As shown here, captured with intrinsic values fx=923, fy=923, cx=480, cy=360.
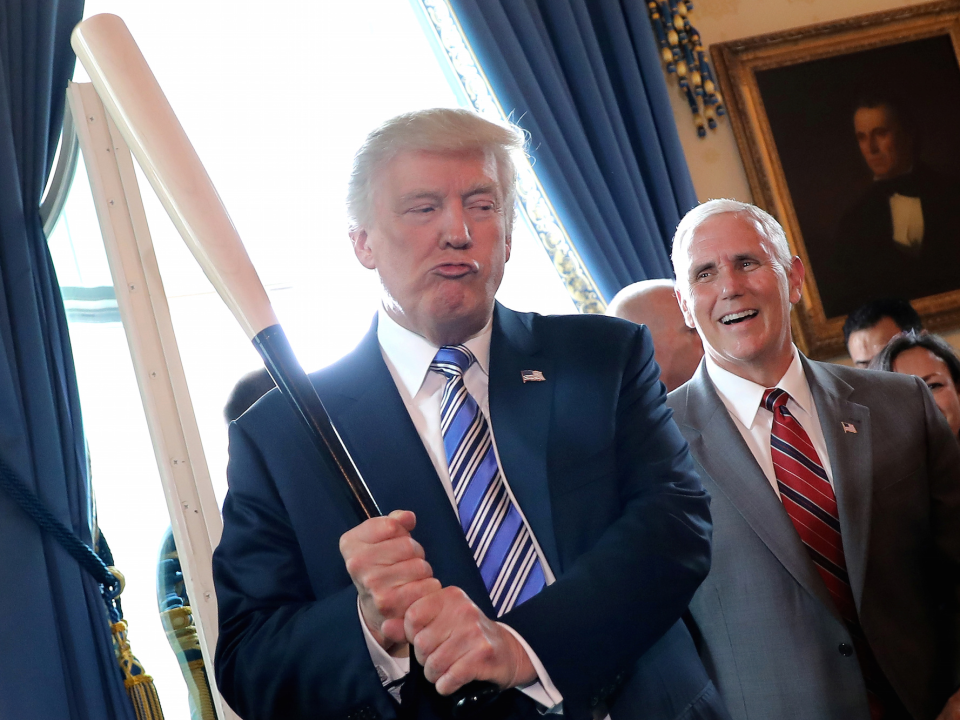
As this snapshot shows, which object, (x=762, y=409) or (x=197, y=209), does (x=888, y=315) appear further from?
(x=197, y=209)

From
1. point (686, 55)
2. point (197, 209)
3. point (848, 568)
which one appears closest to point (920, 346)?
point (848, 568)

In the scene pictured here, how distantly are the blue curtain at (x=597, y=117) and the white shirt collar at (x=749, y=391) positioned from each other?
1659 millimetres

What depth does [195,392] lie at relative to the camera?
10.4 feet

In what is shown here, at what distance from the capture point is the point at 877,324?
3916 millimetres

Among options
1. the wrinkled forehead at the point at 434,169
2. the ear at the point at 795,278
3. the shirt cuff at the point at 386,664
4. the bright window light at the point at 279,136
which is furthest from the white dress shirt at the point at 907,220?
the shirt cuff at the point at 386,664

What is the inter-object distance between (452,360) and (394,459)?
0.20 metres

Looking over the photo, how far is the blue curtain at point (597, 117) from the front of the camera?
3760mm

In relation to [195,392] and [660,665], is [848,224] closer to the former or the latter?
[195,392]

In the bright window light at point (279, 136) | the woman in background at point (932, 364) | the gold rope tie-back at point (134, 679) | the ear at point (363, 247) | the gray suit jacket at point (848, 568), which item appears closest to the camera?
the ear at point (363, 247)

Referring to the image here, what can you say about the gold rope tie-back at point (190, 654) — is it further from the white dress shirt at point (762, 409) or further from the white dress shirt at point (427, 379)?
the white dress shirt at point (762, 409)

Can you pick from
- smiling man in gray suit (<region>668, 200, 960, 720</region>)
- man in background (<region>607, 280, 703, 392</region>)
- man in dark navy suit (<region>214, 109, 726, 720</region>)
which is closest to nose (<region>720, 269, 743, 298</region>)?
smiling man in gray suit (<region>668, 200, 960, 720</region>)

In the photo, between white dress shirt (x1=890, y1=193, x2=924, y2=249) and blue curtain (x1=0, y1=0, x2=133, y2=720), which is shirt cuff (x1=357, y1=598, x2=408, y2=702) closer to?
blue curtain (x1=0, y1=0, x2=133, y2=720)

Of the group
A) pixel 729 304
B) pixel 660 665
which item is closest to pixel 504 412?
pixel 660 665

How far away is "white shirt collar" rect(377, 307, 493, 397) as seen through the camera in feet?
5.08
